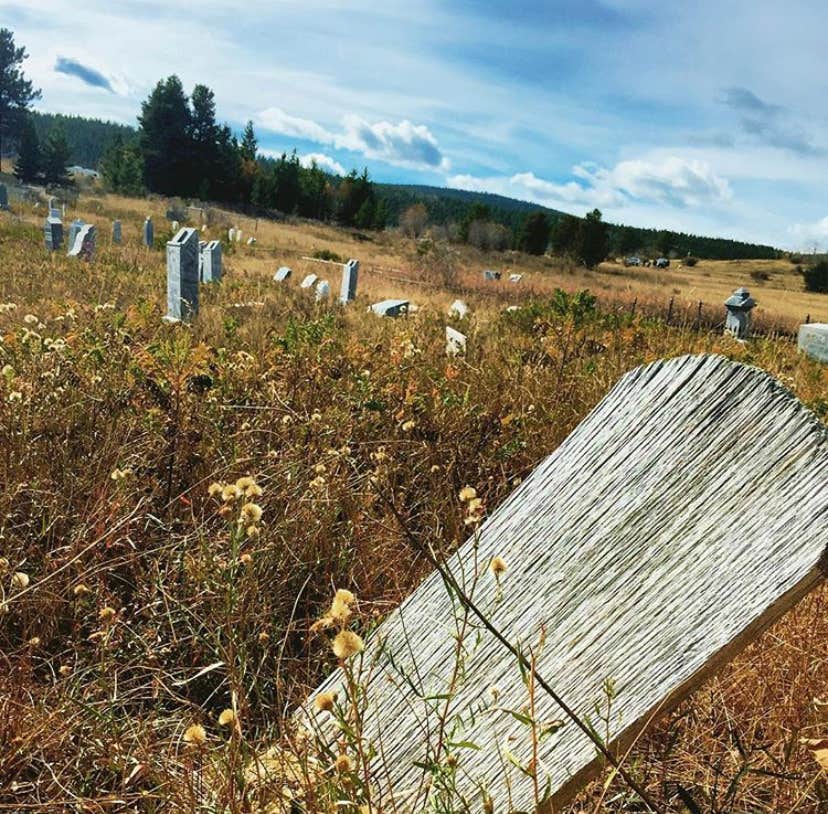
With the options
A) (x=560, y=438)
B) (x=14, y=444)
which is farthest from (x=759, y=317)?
(x=14, y=444)

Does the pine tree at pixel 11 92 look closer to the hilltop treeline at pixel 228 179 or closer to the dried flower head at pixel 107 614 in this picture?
the hilltop treeline at pixel 228 179

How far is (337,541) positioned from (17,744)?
3.68ft

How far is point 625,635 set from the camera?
1.10 m

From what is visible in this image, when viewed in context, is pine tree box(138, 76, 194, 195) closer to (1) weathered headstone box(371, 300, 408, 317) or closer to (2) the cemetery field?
(1) weathered headstone box(371, 300, 408, 317)

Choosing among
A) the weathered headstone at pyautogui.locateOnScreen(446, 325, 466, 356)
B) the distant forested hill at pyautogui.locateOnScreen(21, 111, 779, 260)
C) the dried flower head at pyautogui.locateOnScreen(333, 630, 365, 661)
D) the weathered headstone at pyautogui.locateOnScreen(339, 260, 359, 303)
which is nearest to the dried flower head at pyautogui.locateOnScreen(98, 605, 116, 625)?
the dried flower head at pyautogui.locateOnScreen(333, 630, 365, 661)

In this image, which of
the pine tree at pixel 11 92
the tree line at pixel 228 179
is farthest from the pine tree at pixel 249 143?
the pine tree at pixel 11 92

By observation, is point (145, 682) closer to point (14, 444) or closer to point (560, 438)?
point (14, 444)

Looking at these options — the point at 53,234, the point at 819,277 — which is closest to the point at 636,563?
the point at 53,234

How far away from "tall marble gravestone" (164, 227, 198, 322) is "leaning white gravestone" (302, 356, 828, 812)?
6.82 m

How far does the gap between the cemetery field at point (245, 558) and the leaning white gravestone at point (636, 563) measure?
11 cm

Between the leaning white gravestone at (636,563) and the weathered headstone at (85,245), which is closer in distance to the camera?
the leaning white gravestone at (636,563)

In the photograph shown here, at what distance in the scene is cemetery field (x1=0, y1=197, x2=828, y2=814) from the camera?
134 centimetres

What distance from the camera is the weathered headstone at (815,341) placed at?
30.9 feet

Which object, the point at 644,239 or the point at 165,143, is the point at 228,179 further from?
the point at 644,239
